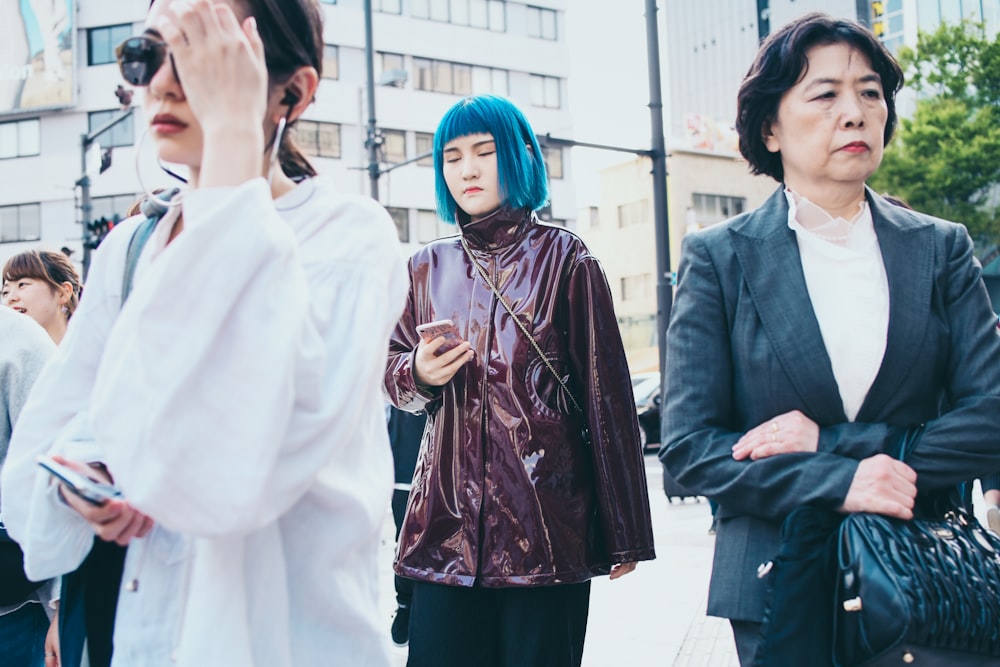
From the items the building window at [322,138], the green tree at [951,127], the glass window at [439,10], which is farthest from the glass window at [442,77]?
the green tree at [951,127]

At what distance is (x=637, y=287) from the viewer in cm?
4066

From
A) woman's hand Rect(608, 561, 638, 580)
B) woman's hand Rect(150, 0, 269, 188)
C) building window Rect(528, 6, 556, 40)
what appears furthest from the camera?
building window Rect(528, 6, 556, 40)

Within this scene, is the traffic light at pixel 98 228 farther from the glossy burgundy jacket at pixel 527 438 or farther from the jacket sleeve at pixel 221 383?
the jacket sleeve at pixel 221 383

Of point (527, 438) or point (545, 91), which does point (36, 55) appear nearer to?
point (545, 91)

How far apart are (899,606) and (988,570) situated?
0.22m

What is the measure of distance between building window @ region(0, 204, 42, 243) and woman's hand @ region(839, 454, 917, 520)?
1455 inches

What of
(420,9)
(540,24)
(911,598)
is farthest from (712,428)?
(540,24)

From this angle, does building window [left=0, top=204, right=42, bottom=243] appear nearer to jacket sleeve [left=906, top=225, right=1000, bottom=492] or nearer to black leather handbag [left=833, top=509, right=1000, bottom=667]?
jacket sleeve [left=906, top=225, right=1000, bottom=492]

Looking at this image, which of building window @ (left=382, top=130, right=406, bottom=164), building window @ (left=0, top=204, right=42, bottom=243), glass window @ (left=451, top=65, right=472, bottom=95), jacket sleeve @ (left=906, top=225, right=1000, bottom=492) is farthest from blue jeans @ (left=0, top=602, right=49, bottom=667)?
glass window @ (left=451, top=65, right=472, bottom=95)

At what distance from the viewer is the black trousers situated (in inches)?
103

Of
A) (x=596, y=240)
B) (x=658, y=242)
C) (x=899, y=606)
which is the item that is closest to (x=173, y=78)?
(x=899, y=606)

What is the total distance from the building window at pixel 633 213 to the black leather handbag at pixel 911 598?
3825 centimetres

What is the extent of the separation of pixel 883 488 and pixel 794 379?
28 cm

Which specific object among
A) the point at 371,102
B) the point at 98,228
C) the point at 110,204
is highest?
the point at 110,204
